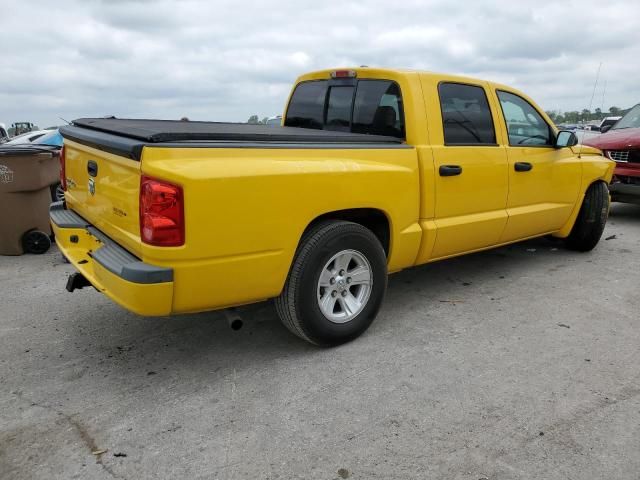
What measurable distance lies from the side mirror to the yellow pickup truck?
33 mm

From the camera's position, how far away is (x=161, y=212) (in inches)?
103

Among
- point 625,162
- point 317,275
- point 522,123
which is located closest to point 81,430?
point 317,275

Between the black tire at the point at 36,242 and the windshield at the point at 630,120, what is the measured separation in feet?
28.9

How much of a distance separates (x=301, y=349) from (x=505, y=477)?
5.15ft

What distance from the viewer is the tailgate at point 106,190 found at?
9.13ft

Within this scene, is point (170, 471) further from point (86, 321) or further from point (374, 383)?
point (86, 321)

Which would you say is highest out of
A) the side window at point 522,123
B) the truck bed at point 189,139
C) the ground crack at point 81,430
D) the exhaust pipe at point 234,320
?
the side window at point 522,123

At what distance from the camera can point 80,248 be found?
3.50 metres

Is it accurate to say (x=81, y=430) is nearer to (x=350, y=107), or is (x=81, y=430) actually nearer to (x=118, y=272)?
(x=118, y=272)

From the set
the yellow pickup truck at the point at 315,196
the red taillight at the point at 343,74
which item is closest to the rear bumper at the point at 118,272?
the yellow pickup truck at the point at 315,196

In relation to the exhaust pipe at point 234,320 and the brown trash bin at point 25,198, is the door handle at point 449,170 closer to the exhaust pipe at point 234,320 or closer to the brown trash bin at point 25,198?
the exhaust pipe at point 234,320

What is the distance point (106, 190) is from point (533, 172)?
3602 millimetres

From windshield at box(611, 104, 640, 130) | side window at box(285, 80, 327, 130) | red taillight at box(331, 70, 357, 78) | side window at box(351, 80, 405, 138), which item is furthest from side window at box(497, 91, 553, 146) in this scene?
windshield at box(611, 104, 640, 130)

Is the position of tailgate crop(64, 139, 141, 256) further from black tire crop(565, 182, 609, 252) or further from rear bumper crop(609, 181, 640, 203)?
rear bumper crop(609, 181, 640, 203)
